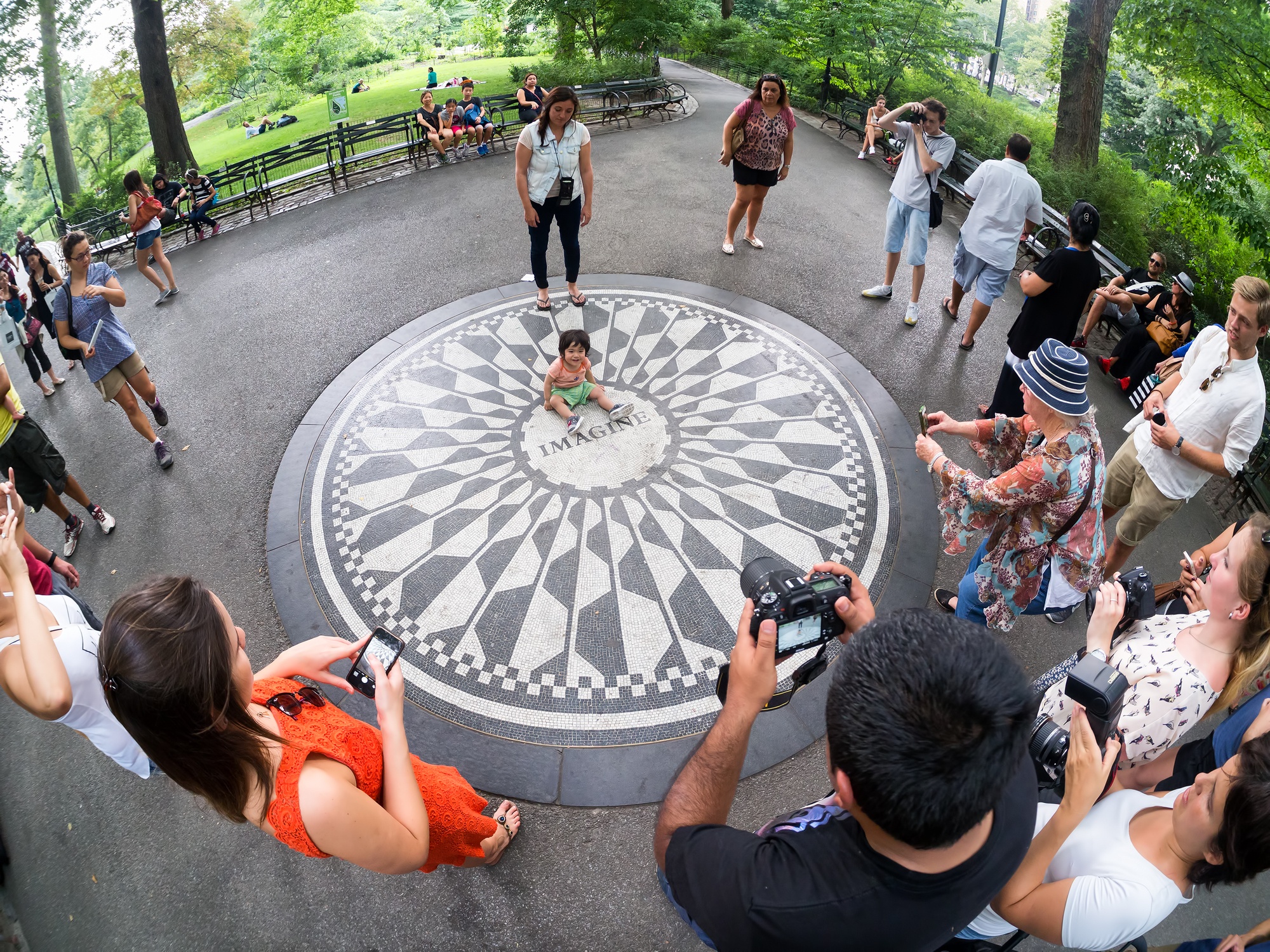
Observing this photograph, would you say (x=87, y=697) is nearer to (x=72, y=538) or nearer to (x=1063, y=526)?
(x=72, y=538)

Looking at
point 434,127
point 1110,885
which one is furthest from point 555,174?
point 1110,885

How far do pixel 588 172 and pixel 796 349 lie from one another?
2705 mm

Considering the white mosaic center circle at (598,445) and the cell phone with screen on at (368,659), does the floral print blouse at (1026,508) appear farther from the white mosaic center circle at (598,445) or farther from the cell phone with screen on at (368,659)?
the cell phone with screen on at (368,659)

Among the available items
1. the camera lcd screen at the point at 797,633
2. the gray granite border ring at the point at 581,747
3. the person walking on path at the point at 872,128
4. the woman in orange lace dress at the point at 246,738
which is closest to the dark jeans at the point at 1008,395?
the gray granite border ring at the point at 581,747

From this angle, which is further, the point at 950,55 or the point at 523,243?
the point at 950,55

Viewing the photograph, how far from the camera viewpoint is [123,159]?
3067 cm

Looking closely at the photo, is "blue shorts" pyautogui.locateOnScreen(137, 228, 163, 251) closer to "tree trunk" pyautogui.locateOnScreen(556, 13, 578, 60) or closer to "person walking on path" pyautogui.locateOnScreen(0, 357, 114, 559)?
"person walking on path" pyautogui.locateOnScreen(0, 357, 114, 559)

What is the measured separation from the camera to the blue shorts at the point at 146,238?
7.86 meters

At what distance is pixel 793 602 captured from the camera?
2066mm

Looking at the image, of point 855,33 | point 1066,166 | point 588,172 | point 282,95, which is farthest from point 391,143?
point 282,95

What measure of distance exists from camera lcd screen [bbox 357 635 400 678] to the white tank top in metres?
1.20

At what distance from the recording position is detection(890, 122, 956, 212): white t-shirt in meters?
6.58

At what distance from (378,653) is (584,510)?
3.12 meters

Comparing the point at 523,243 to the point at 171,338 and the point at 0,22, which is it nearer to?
the point at 171,338
